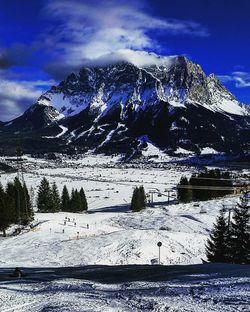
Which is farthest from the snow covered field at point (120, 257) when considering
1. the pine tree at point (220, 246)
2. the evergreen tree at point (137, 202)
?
the evergreen tree at point (137, 202)

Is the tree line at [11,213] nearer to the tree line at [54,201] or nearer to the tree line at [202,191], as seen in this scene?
the tree line at [54,201]

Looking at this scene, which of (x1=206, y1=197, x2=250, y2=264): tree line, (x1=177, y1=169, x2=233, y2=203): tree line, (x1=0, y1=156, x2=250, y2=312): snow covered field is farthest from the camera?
(x1=177, y1=169, x2=233, y2=203): tree line

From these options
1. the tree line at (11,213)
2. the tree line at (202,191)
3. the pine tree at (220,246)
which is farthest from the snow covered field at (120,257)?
the tree line at (202,191)

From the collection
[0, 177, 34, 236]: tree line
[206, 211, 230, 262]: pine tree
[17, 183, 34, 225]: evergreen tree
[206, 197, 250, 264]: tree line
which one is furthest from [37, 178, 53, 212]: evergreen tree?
[206, 197, 250, 264]: tree line

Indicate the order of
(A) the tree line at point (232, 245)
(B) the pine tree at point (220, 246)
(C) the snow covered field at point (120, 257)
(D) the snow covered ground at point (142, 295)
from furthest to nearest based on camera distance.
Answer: (B) the pine tree at point (220, 246), (A) the tree line at point (232, 245), (C) the snow covered field at point (120, 257), (D) the snow covered ground at point (142, 295)

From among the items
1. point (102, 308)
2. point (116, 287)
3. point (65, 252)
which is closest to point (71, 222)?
point (65, 252)

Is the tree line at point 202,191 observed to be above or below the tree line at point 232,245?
above

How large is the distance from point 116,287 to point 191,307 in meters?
6.15

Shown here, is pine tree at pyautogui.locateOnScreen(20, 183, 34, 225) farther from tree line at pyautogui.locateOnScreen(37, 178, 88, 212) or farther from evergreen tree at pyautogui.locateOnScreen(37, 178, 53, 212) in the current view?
evergreen tree at pyautogui.locateOnScreen(37, 178, 53, 212)

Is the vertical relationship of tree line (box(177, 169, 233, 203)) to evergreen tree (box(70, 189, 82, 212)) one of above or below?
above

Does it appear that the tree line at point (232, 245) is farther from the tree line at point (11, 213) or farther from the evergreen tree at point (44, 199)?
the evergreen tree at point (44, 199)

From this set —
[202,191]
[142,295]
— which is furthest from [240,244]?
[202,191]

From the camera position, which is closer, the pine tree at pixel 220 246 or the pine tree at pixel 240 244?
the pine tree at pixel 240 244

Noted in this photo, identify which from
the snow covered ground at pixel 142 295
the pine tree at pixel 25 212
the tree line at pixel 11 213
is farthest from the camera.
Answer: the pine tree at pixel 25 212
